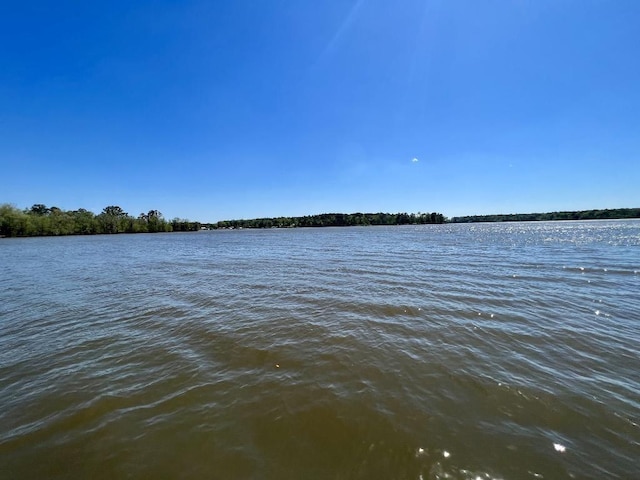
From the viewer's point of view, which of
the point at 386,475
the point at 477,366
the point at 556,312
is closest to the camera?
the point at 386,475

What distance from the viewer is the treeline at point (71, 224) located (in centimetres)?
10031

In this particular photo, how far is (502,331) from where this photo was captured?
27.2 feet

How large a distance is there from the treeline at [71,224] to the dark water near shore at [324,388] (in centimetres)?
13603

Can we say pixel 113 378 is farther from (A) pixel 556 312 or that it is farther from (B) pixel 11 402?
(A) pixel 556 312

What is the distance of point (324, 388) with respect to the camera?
559cm

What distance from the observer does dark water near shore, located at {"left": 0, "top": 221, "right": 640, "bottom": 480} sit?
152 inches

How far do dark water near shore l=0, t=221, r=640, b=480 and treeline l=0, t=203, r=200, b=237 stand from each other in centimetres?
13603

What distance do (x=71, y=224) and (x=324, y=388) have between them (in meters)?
163

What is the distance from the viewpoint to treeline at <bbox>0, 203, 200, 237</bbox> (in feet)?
329

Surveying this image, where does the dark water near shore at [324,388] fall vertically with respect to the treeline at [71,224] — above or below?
below

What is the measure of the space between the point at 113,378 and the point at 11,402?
169 centimetres

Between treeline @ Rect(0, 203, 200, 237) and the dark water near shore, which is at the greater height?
treeline @ Rect(0, 203, 200, 237)

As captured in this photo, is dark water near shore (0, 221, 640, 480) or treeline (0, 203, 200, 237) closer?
dark water near shore (0, 221, 640, 480)

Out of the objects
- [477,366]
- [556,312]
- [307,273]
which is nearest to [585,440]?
[477,366]
